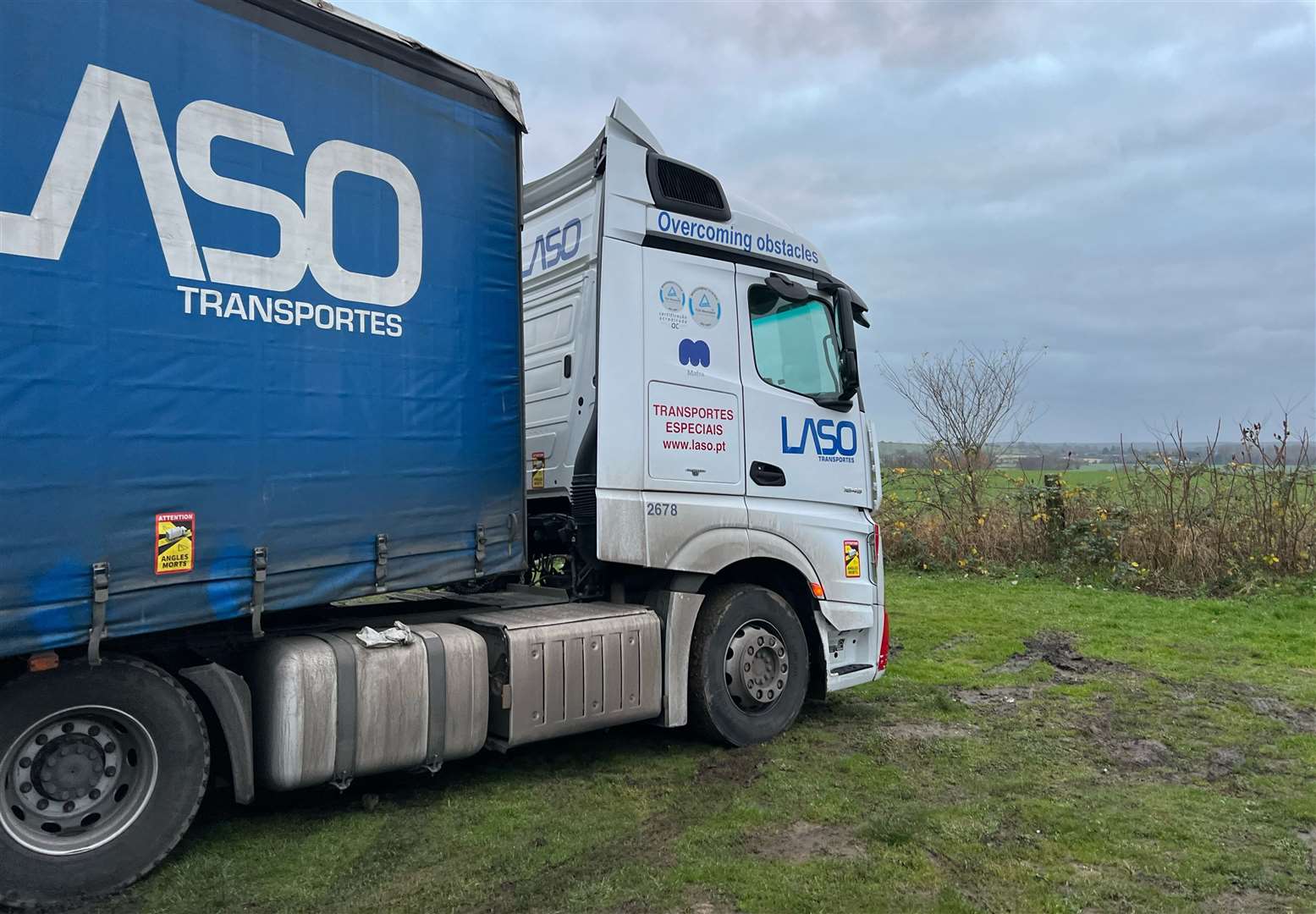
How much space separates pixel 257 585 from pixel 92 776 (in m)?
0.96

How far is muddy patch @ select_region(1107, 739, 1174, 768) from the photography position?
5715 mm

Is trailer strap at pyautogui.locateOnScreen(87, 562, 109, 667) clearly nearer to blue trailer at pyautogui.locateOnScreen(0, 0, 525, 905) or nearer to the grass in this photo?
blue trailer at pyautogui.locateOnScreen(0, 0, 525, 905)

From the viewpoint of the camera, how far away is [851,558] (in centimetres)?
651

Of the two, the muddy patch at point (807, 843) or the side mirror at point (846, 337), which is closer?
the muddy patch at point (807, 843)

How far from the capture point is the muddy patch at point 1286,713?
6.61m

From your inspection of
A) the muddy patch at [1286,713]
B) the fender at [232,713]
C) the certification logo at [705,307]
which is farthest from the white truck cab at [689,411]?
the muddy patch at [1286,713]

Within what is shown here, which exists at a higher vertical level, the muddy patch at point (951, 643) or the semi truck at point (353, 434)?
the semi truck at point (353, 434)

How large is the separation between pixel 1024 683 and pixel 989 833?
3.89 metres

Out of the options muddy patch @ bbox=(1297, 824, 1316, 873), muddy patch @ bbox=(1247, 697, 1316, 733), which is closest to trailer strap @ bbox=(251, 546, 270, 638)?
muddy patch @ bbox=(1297, 824, 1316, 873)

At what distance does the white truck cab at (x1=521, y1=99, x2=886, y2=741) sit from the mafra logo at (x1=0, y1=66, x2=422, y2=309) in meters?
1.32

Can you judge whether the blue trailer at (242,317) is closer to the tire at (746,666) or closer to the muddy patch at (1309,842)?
the tire at (746,666)

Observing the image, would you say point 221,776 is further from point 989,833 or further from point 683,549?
point 989,833

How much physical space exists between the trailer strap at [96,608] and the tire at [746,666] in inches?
130

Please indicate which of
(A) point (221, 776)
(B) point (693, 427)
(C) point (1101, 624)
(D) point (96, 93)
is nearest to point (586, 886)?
(A) point (221, 776)
